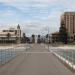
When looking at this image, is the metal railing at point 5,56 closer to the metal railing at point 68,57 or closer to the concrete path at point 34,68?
the concrete path at point 34,68

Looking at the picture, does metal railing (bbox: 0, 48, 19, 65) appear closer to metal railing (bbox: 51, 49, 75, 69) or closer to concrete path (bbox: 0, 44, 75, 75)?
concrete path (bbox: 0, 44, 75, 75)

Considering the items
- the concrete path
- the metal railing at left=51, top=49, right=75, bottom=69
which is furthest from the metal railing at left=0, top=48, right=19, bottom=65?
the metal railing at left=51, top=49, right=75, bottom=69

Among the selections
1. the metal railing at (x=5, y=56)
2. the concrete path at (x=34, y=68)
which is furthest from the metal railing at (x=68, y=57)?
the metal railing at (x=5, y=56)

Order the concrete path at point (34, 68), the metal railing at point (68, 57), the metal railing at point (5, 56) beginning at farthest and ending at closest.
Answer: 1. the metal railing at point (5, 56)
2. the metal railing at point (68, 57)
3. the concrete path at point (34, 68)

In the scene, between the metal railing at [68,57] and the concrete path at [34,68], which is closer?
the concrete path at [34,68]

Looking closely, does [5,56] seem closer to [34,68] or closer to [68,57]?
[68,57]

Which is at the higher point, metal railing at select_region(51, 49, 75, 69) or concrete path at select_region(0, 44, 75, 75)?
metal railing at select_region(51, 49, 75, 69)

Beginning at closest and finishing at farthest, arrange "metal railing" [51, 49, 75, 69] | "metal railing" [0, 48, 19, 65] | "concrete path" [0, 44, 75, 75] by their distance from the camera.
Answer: "concrete path" [0, 44, 75, 75] < "metal railing" [51, 49, 75, 69] < "metal railing" [0, 48, 19, 65]

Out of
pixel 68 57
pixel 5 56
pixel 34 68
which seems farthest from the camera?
pixel 5 56

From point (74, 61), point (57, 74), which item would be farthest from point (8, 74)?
point (74, 61)

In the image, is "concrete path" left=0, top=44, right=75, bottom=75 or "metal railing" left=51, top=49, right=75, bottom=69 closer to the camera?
"concrete path" left=0, top=44, right=75, bottom=75

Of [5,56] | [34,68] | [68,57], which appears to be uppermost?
[68,57]

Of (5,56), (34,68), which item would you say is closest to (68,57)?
(34,68)

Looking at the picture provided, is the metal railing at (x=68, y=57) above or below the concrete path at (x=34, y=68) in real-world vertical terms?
above
